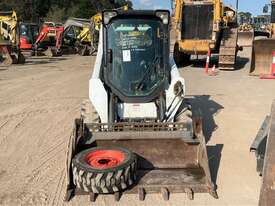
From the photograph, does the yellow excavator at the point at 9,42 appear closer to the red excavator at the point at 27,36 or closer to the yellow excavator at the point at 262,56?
the red excavator at the point at 27,36

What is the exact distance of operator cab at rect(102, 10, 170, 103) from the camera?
6496 mm

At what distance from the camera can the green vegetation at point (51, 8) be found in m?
59.8

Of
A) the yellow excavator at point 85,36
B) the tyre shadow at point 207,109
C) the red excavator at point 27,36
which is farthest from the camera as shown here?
the red excavator at point 27,36

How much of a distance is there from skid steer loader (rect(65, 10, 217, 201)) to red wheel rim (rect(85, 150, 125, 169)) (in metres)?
0.01

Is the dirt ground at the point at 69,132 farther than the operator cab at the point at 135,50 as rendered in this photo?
No

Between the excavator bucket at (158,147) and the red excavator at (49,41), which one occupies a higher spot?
the red excavator at (49,41)

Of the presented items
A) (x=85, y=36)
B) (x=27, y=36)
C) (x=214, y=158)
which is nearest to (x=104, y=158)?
(x=214, y=158)

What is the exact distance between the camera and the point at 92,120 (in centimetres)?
612

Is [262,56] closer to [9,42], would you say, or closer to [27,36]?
[9,42]

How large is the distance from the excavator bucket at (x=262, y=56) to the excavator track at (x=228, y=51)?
1495 mm

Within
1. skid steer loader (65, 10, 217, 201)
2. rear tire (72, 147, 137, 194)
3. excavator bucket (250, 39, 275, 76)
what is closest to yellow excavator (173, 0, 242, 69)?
excavator bucket (250, 39, 275, 76)

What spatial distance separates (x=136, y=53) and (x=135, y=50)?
0.16 feet

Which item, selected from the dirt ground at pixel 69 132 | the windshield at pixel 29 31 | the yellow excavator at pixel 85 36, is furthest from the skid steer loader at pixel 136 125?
the windshield at pixel 29 31

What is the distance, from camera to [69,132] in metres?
7.43
